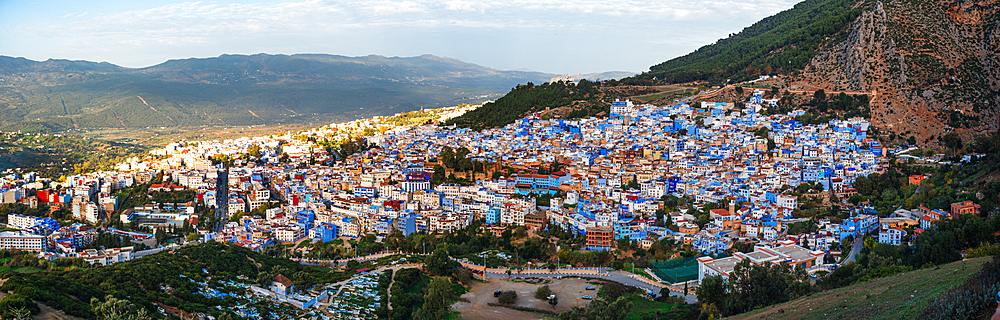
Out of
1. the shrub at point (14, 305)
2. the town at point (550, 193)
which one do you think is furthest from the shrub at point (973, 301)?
the shrub at point (14, 305)

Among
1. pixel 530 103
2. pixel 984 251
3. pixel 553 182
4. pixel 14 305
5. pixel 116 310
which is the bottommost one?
pixel 116 310

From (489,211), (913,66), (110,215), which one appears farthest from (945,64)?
(110,215)

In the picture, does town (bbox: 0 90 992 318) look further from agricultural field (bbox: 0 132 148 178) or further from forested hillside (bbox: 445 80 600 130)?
agricultural field (bbox: 0 132 148 178)

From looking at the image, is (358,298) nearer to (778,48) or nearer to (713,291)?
(713,291)

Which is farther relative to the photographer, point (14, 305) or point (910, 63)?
point (910, 63)

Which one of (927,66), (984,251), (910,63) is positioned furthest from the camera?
(910,63)

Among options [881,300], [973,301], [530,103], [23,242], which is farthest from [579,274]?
[530,103]
